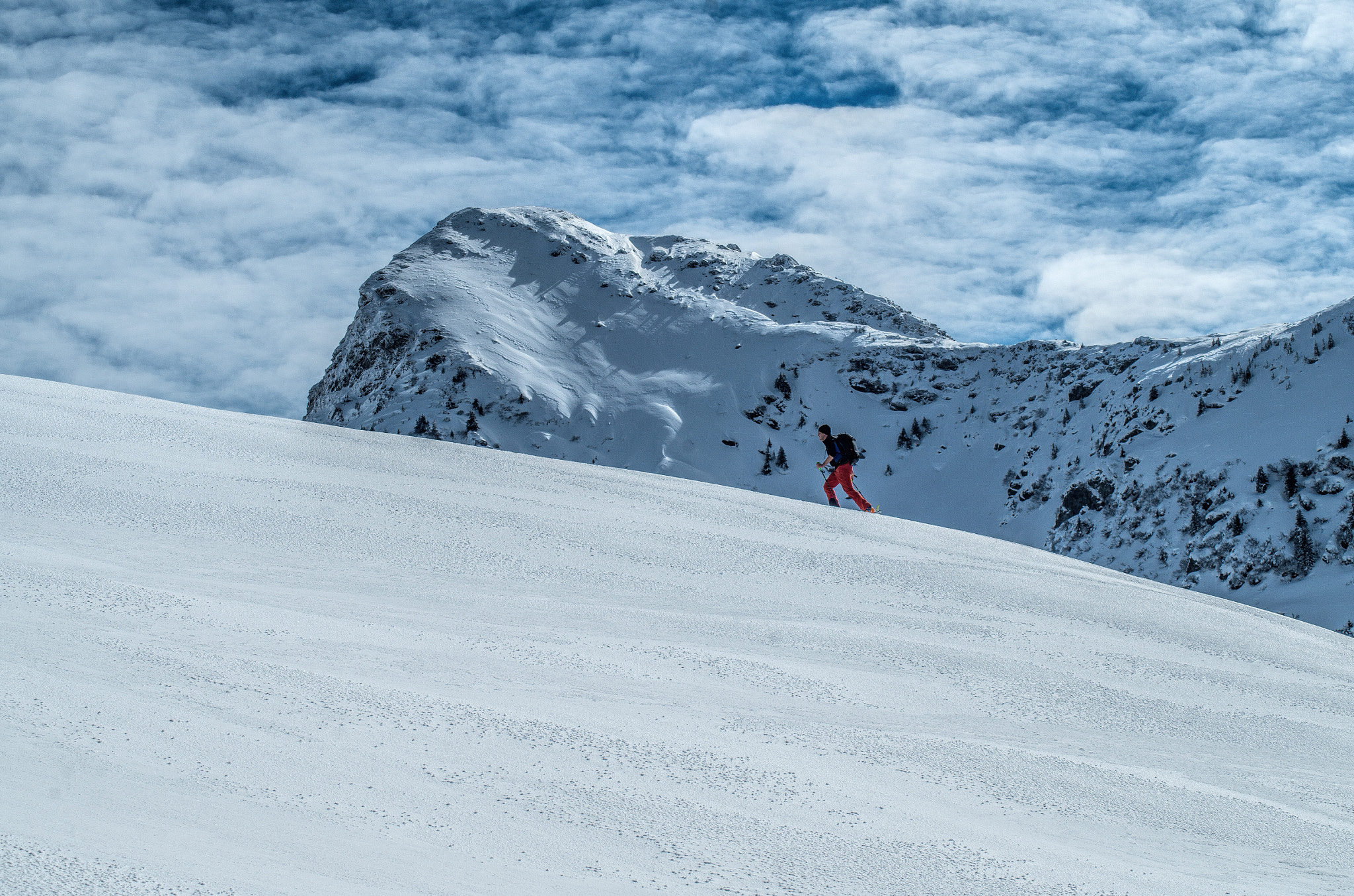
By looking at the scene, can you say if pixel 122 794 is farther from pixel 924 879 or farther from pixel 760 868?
pixel 924 879

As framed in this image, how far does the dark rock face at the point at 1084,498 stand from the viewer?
36.4 m

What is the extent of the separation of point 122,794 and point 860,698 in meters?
3.17

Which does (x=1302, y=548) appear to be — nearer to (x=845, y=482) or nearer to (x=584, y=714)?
(x=845, y=482)

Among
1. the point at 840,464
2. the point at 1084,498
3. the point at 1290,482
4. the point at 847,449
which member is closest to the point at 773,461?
the point at 1084,498

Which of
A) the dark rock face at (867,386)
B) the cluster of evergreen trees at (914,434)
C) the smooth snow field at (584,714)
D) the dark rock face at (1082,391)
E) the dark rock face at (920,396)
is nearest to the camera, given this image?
the smooth snow field at (584,714)

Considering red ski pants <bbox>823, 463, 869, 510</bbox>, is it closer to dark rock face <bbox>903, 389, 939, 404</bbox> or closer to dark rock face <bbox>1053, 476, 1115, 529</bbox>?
dark rock face <bbox>1053, 476, 1115, 529</bbox>

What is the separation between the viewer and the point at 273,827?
2.51 metres

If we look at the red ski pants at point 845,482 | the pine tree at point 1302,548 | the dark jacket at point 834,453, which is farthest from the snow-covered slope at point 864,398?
the dark jacket at point 834,453

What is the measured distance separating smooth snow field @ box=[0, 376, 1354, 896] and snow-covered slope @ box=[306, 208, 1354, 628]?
64.6 ft

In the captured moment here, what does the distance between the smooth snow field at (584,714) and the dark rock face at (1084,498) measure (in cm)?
3126

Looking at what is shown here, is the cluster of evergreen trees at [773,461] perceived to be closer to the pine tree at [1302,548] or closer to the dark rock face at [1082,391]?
the dark rock face at [1082,391]

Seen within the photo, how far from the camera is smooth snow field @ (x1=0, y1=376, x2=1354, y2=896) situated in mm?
2584

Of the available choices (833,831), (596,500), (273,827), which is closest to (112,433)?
(596,500)

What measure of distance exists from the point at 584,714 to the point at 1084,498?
38.3 m
